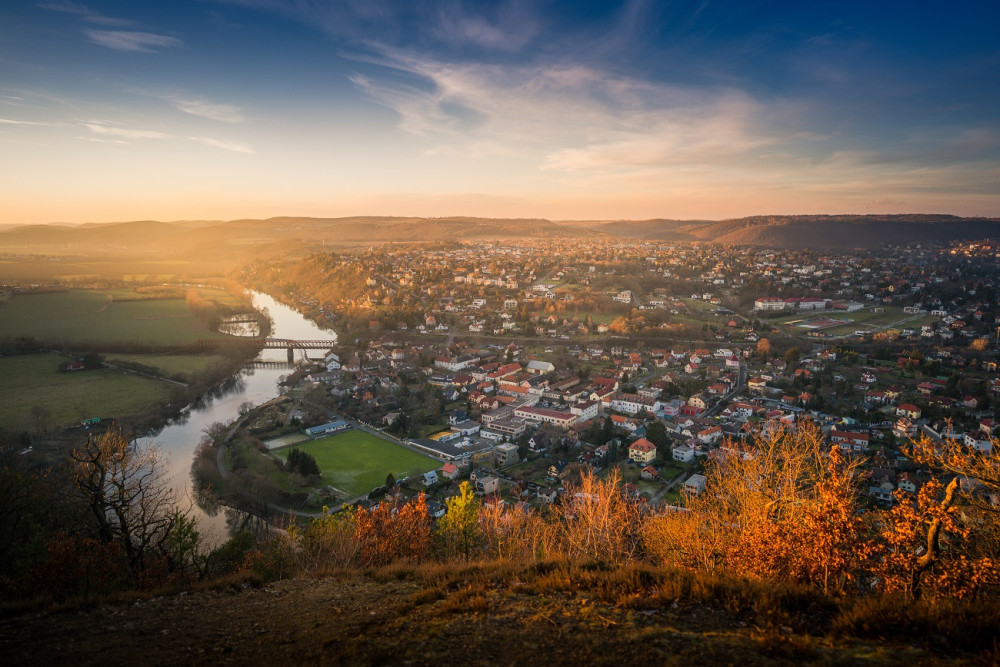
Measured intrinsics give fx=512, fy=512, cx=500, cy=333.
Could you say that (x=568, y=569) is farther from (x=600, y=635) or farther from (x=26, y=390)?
(x=26, y=390)

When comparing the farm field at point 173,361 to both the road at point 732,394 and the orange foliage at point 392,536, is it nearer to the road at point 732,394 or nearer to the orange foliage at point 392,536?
the orange foliage at point 392,536

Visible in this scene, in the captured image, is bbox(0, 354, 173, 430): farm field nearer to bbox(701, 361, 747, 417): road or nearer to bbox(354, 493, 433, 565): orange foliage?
bbox(354, 493, 433, 565): orange foliage

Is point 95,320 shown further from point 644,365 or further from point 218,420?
point 644,365

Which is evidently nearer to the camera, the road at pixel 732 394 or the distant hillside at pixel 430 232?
the road at pixel 732 394

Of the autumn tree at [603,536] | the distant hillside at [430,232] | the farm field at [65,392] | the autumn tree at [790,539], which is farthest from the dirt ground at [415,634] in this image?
the distant hillside at [430,232]

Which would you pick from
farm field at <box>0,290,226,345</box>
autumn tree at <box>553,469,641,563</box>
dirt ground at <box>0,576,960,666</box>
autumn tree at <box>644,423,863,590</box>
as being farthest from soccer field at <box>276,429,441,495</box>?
farm field at <box>0,290,226,345</box>

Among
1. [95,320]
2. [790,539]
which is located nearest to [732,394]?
[790,539]
